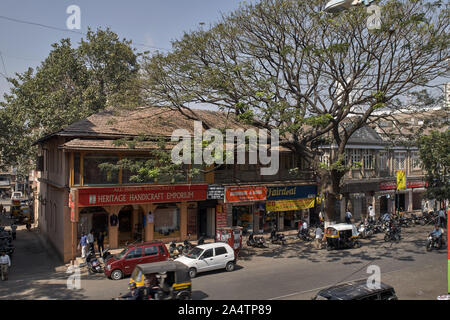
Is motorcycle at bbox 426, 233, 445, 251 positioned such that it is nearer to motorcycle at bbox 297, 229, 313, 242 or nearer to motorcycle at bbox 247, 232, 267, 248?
motorcycle at bbox 297, 229, 313, 242

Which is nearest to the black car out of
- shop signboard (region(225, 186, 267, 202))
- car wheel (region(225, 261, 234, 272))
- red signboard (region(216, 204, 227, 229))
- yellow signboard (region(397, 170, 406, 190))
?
car wheel (region(225, 261, 234, 272))

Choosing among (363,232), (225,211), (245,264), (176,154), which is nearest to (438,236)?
(363,232)

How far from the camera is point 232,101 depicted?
70.0ft

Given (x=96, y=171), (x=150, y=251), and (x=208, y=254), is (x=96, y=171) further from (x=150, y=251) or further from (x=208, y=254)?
(x=208, y=254)

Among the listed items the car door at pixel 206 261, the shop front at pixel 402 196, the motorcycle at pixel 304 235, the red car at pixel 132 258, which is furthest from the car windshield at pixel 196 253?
the shop front at pixel 402 196

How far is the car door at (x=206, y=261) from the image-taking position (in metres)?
16.0

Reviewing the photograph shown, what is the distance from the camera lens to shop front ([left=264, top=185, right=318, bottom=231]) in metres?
26.5

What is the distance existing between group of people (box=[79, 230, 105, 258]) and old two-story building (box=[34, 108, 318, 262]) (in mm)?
623

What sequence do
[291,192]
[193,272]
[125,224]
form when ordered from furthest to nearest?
1. [291,192]
2. [125,224]
3. [193,272]

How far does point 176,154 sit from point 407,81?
513 inches

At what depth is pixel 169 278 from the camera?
38.4ft

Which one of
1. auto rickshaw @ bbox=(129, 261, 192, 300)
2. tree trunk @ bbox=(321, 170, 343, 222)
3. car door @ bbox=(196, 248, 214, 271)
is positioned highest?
tree trunk @ bbox=(321, 170, 343, 222)

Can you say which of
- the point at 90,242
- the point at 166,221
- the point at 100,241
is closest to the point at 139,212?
the point at 166,221

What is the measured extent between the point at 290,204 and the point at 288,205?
0.23 metres
